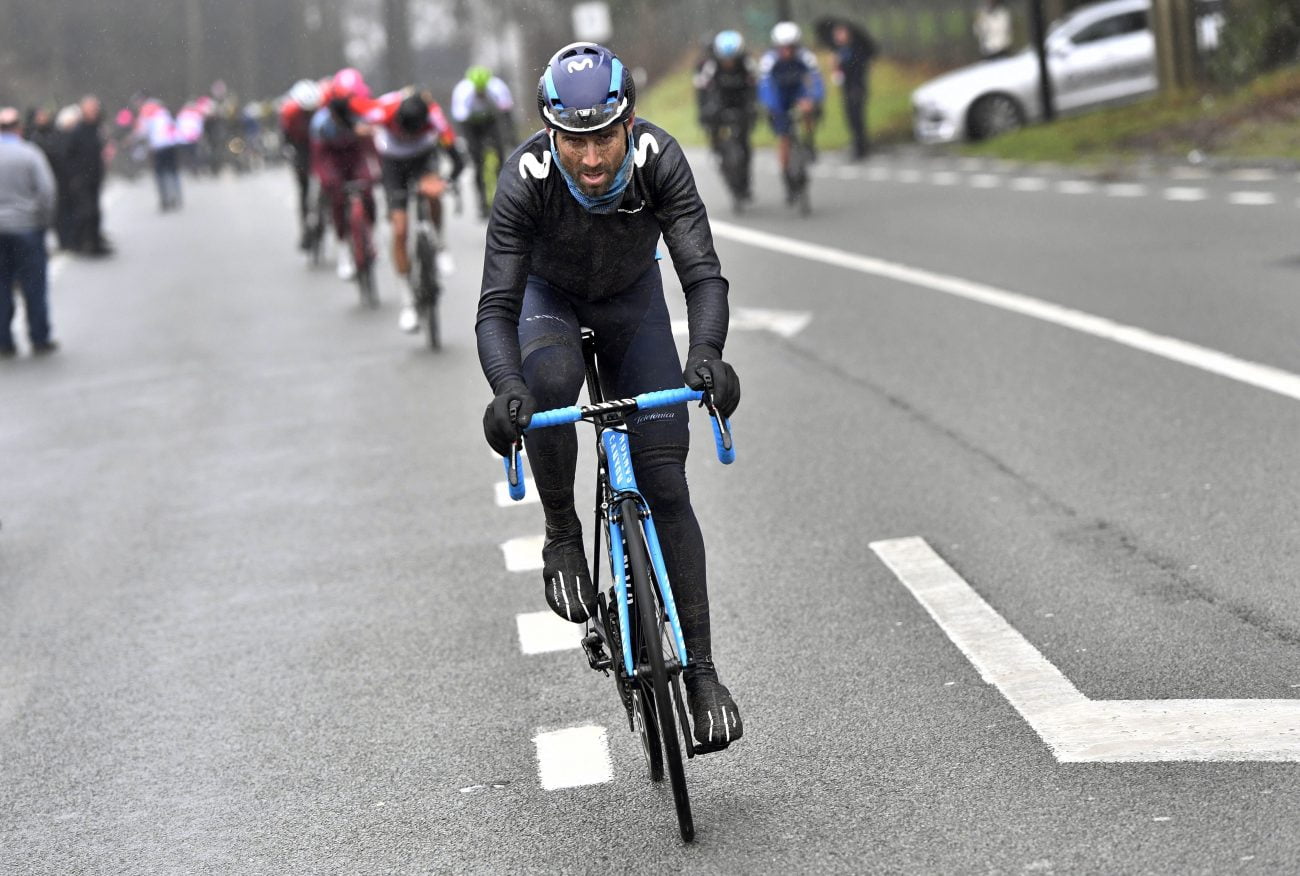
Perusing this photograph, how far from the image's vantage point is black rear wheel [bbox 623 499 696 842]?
4.86m

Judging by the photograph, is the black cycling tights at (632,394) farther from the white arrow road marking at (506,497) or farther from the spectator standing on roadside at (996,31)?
the spectator standing on roadside at (996,31)

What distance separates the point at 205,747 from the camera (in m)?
6.34

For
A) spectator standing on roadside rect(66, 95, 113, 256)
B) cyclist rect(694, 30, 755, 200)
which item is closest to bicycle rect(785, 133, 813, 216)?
cyclist rect(694, 30, 755, 200)

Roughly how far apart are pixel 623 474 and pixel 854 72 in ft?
89.4

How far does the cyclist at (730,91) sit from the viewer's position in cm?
2406

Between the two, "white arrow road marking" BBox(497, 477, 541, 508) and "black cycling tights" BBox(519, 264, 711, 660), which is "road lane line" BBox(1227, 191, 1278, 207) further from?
"black cycling tights" BBox(519, 264, 711, 660)

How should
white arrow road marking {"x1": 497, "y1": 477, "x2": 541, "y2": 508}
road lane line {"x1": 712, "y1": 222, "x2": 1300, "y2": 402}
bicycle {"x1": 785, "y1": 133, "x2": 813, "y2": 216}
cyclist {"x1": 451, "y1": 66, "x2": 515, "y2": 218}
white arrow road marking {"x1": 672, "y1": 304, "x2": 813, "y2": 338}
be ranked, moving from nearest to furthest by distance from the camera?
white arrow road marking {"x1": 497, "y1": 477, "x2": 541, "y2": 508} < road lane line {"x1": 712, "y1": 222, "x2": 1300, "y2": 402} < white arrow road marking {"x1": 672, "y1": 304, "x2": 813, "y2": 338} < cyclist {"x1": 451, "y1": 66, "x2": 515, "y2": 218} < bicycle {"x1": 785, "y1": 133, "x2": 813, "y2": 216}

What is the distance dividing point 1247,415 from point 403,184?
7.46 meters

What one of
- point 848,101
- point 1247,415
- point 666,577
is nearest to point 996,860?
point 666,577

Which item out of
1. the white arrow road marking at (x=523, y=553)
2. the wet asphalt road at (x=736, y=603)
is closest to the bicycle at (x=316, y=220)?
the wet asphalt road at (x=736, y=603)

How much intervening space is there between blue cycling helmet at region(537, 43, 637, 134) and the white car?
27.1 m

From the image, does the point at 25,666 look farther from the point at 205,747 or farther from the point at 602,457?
the point at 602,457

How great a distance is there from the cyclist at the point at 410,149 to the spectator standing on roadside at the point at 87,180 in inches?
580

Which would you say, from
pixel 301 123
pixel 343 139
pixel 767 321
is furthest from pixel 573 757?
pixel 301 123
